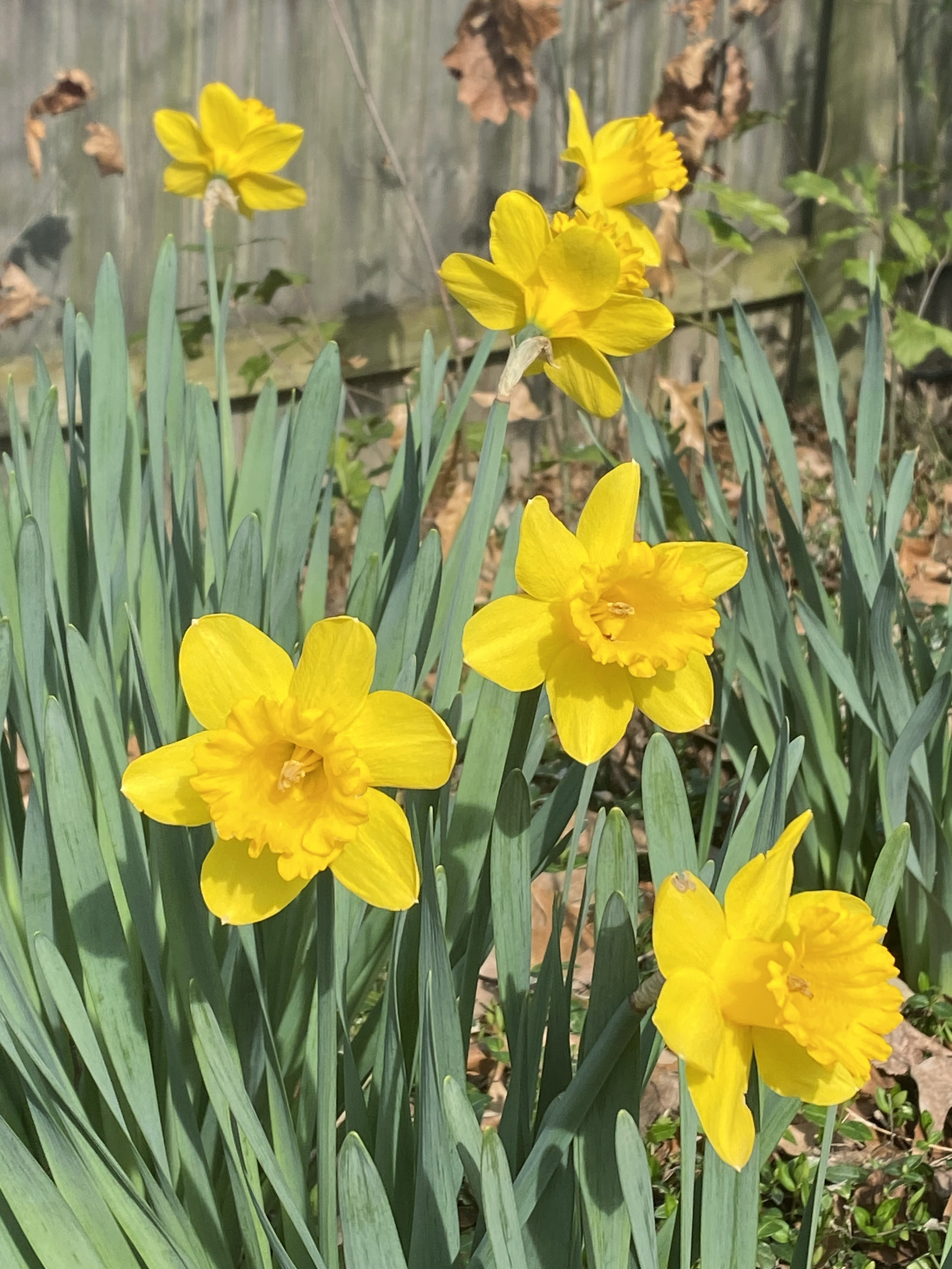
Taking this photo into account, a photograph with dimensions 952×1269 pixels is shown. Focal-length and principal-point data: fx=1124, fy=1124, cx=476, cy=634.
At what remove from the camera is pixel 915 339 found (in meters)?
3.29

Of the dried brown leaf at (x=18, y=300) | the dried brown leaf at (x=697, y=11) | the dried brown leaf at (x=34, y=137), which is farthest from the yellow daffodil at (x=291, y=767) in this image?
the dried brown leaf at (x=697, y=11)

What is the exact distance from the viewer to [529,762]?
1096 mm

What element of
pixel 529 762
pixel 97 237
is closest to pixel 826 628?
pixel 529 762

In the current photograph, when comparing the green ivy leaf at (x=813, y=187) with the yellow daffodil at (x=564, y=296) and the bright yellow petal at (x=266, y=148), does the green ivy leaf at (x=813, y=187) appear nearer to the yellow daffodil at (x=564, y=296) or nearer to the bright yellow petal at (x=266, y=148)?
the bright yellow petal at (x=266, y=148)

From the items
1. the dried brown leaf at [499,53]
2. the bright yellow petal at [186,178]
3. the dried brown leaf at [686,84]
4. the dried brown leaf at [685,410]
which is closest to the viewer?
the bright yellow petal at [186,178]

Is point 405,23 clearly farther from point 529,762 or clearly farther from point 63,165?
point 529,762

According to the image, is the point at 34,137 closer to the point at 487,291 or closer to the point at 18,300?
the point at 18,300

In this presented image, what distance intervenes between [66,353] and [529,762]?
75cm

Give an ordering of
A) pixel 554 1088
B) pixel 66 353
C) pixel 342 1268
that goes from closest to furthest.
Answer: pixel 554 1088
pixel 342 1268
pixel 66 353

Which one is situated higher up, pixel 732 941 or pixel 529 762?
pixel 732 941

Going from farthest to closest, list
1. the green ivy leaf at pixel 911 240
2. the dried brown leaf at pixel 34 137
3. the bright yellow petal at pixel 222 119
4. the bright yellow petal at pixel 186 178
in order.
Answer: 1. the green ivy leaf at pixel 911 240
2. the dried brown leaf at pixel 34 137
3. the bright yellow petal at pixel 186 178
4. the bright yellow petal at pixel 222 119

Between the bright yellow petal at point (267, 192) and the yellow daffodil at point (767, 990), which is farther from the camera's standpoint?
the bright yellow petal at point (267, 192)

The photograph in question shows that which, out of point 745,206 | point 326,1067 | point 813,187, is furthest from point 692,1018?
point 813,187

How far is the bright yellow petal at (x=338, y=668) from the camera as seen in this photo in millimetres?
636
